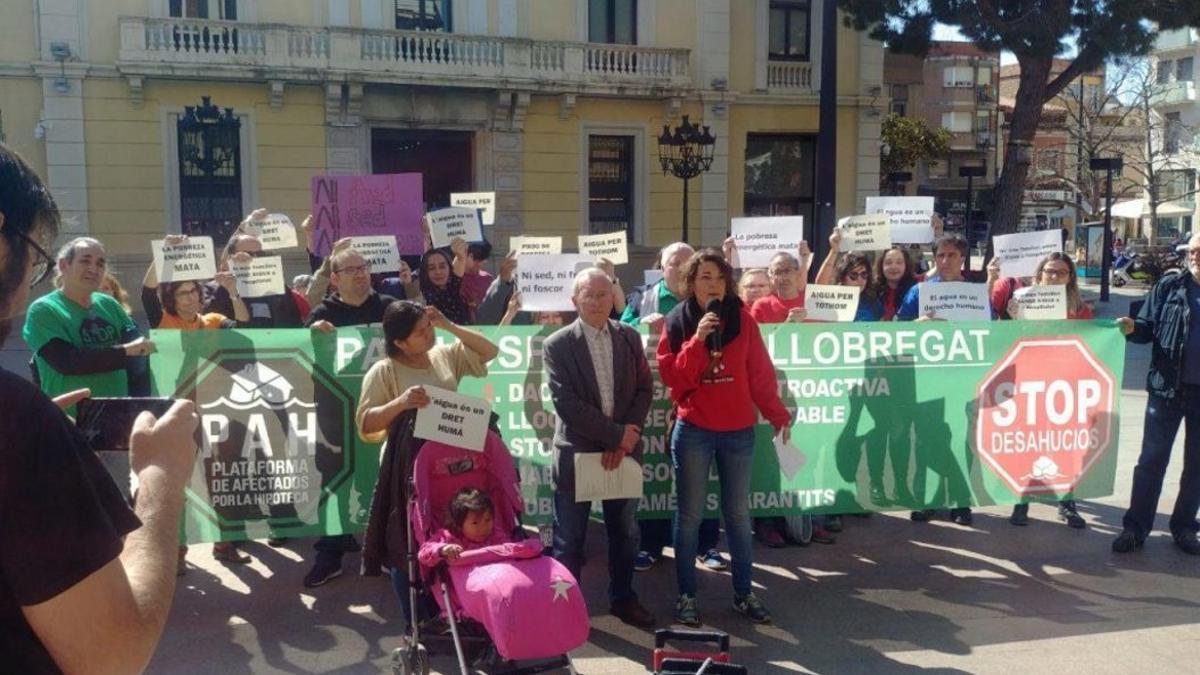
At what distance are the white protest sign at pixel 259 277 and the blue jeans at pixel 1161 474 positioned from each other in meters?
5.53

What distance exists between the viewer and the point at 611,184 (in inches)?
977

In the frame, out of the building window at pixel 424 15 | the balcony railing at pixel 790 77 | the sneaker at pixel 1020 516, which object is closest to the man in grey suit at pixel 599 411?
the sneaker at pixel 1020 516

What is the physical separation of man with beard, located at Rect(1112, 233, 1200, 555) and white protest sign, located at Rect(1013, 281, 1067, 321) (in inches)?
14.3

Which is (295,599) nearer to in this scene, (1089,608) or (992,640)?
(992,640)

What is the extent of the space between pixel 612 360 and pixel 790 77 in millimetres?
21627

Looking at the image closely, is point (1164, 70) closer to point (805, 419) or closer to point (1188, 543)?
point (1188, 543)

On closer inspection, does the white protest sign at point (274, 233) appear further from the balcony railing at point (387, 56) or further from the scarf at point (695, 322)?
the balcony railing at point (387, 56)

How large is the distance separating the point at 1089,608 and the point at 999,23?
1658cm

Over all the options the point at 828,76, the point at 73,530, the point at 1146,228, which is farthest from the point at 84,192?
the point at 1146,228

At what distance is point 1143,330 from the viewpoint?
6512mm

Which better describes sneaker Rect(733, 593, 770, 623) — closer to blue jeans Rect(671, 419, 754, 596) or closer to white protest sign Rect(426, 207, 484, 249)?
blue jeans Rect(671, 419, 754, 596)

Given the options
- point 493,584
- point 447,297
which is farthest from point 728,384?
point 447,297

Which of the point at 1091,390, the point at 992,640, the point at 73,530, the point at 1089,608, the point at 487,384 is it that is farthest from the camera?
the point at 1091,390

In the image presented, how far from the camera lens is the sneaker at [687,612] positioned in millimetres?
5207
